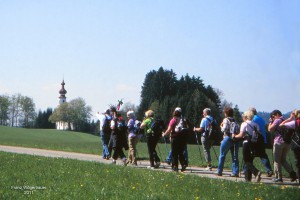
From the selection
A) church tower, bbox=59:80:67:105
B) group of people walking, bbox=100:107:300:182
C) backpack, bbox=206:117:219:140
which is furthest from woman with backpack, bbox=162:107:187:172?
church tower, bbox=59:80:67:105

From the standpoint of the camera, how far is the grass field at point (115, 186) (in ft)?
29.1

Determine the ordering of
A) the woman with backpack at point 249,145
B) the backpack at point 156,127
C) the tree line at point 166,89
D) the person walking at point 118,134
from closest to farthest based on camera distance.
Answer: the woman with backpack at point 249,145 < the backpack at point 156,127 < the person walking at point 118,134 < the tree line at point 166,89

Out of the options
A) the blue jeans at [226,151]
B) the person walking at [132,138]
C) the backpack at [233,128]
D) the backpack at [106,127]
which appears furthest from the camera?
the backpack at [106,127]

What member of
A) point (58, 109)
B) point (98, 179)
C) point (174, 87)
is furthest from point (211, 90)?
point (98, 179)

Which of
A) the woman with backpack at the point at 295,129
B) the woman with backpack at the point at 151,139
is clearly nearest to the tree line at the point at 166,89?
the woman with backpack at the point at 151,139

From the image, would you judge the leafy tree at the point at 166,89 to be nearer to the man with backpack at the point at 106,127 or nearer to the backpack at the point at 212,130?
the man with backpack at the point at 106,127

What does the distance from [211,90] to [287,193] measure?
78651mm

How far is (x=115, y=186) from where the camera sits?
32.7 ft

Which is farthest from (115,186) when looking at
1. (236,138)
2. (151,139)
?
(151,139)

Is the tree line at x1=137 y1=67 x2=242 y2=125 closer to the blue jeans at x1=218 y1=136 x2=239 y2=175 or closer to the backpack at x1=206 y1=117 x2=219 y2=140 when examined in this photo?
the backpack at x1=206 y1=117 x2=219 y2=140

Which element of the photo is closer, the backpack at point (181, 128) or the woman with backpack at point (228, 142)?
the woman with backpack at point (228, 142)

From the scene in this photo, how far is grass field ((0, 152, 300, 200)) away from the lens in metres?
8.87

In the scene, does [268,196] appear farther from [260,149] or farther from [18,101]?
[18,101]

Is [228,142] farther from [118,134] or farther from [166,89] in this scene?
[166,89]
